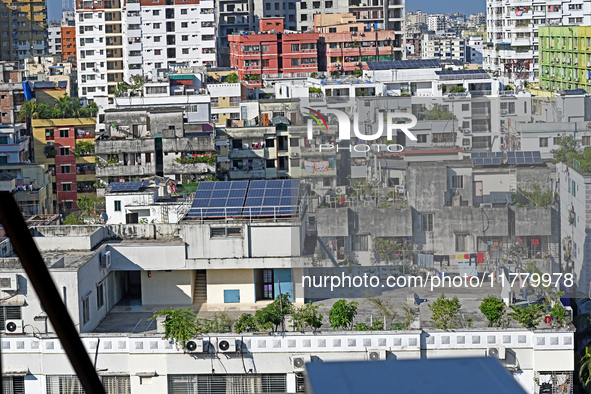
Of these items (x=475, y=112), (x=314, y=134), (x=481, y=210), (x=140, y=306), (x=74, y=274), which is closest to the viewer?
(x=74, y=274)

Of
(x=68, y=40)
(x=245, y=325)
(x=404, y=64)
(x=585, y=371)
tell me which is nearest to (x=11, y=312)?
(x=245, y=325)

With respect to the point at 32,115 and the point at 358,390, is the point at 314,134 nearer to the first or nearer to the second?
the point at 32,115

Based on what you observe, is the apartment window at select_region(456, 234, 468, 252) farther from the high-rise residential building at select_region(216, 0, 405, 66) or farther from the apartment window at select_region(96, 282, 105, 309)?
the high-rise residential building at select_region(216, 0, 405, 66)

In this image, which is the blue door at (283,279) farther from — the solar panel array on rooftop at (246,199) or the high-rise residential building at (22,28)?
the high-rise residential building at (22,28)

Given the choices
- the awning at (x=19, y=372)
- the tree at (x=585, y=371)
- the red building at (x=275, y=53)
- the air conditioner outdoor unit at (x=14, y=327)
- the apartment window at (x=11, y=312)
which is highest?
the red building at (x=275, y=53)

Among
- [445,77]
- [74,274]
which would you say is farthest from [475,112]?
[74,274]

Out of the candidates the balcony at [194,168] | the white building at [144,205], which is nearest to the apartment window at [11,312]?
the white building at [144,205]

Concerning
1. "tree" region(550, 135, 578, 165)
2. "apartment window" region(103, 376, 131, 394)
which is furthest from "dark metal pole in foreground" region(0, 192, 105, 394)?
"tree" region(550, 135, 578, 165)
